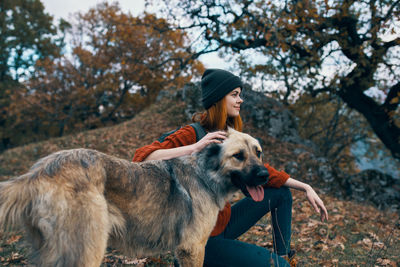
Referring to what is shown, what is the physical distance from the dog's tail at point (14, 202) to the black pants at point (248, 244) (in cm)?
173

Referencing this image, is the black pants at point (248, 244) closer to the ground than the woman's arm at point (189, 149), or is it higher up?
closer to the ground

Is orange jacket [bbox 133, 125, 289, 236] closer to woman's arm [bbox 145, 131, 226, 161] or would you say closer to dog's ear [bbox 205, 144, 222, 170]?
woman's arm [bbox 145, 131, 226, 161]

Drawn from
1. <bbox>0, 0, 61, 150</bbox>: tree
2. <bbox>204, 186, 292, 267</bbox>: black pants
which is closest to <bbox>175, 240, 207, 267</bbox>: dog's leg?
<bbox>204, 186, 292, 267</bbox>: black pants

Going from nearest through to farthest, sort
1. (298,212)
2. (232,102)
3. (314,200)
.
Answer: (314,200) < (232,102) < (298,212)

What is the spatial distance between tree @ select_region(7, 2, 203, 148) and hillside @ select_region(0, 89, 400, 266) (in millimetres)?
6330

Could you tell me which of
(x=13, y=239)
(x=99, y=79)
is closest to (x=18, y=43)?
(x=99, y=79)

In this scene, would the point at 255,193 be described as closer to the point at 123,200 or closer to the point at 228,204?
the point at 228,204

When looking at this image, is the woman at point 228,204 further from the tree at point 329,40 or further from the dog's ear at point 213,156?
the tree at point 329,40

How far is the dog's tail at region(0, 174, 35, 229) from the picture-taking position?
1.78m

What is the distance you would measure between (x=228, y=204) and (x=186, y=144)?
777 mm

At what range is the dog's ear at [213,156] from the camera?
2.67 meters

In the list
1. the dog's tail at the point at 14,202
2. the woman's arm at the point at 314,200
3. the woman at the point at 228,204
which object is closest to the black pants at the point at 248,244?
the woman at the point at 228,204

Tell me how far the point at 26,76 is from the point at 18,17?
5.27m

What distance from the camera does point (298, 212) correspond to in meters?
6.92
